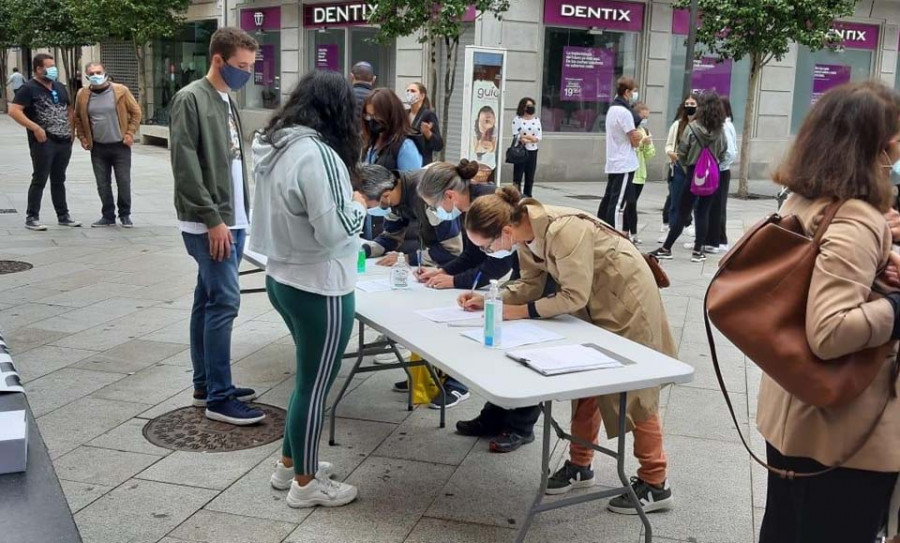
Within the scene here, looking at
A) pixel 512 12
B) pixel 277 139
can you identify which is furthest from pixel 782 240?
pixel 512 12

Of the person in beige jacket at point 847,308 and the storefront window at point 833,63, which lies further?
the storefront window at point 833,63

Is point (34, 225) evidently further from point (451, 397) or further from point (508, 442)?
point (508, 442)

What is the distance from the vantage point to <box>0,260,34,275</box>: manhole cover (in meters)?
8.41

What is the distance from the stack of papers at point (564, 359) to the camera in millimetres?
3197

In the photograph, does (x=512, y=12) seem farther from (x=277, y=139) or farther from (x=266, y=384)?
(x=277, y=139)

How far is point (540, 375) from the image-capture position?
3.16 m

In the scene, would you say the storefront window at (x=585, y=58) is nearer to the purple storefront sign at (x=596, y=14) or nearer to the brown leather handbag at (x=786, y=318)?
the purple storefront sign at (x=596, y=14)

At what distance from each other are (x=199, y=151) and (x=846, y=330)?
3.22 meters

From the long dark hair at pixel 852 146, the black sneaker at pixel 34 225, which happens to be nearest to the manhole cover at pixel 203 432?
the long dark hair at pixel 852 146

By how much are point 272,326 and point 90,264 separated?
9.95ft

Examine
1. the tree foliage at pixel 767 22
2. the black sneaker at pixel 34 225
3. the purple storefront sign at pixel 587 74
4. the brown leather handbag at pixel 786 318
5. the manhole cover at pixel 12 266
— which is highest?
the tree foliage at pixel 767 22

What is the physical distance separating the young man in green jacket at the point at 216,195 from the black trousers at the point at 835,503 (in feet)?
9.62

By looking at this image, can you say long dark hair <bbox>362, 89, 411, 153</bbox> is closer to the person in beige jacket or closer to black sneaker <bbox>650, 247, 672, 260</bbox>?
the person in beige jacket

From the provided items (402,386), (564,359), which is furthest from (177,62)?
(564,359)
